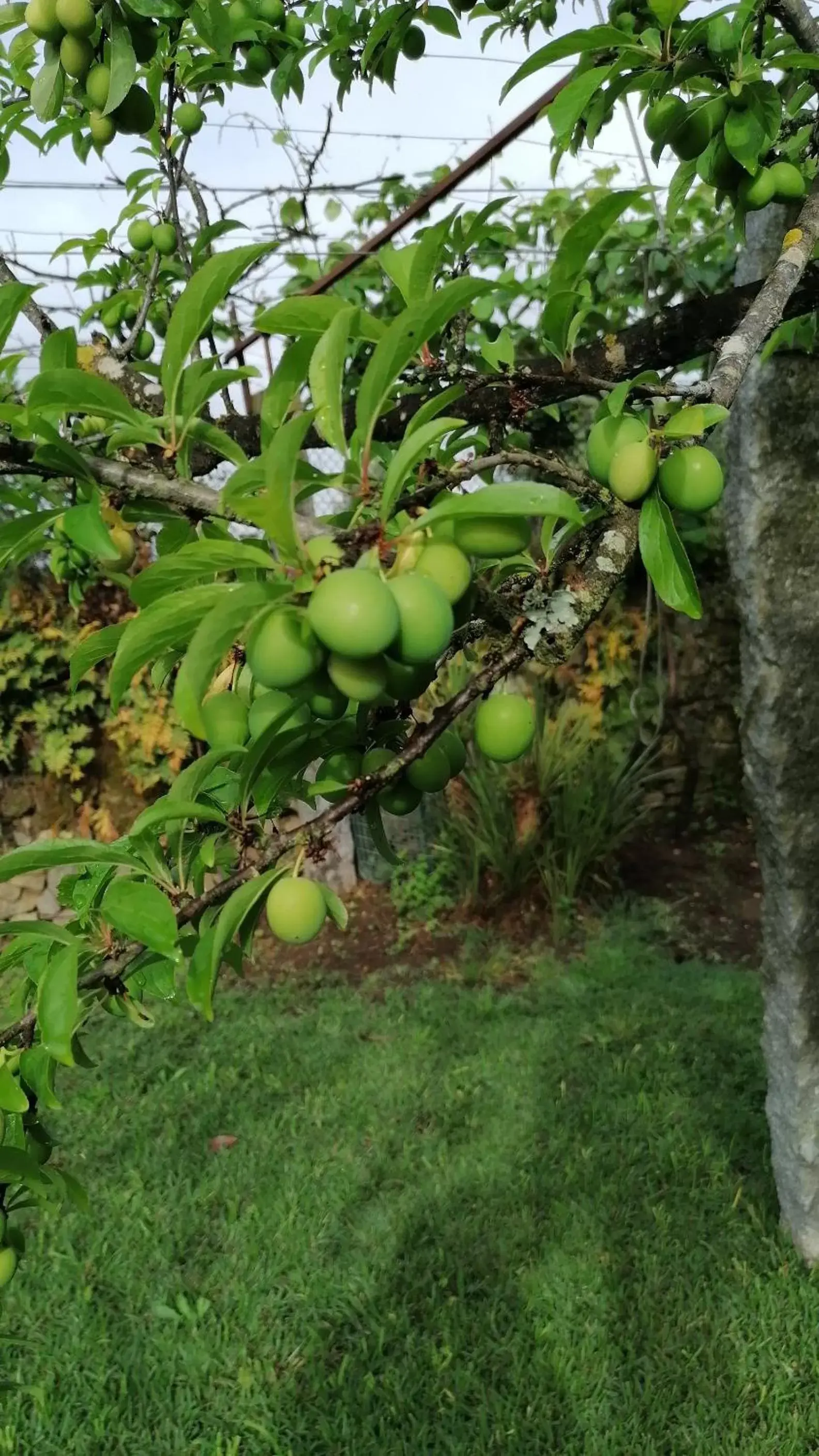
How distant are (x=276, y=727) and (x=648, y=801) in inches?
175

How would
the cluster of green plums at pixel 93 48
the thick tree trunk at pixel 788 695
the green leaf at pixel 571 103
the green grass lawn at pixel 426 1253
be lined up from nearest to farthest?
1. the cluster of green plums at pixel 93 48
2. the green leaf at pixel 571 103
3. the green grass lawn at pixel 426 1253
4. the thick tree trunk at pixel 788 695

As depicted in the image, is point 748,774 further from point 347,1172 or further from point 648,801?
point 648,801

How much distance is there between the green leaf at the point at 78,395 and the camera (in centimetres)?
65

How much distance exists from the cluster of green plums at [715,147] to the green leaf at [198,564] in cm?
99

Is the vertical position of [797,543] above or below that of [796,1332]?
above

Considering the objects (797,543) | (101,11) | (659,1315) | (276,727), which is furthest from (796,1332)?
(101,11)

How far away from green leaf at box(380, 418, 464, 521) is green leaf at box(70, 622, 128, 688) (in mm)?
270

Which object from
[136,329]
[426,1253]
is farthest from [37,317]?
[426,1253]

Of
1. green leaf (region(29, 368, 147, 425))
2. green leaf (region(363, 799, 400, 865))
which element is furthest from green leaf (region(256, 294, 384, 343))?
green leaf (region(363, 799, 400, 865))

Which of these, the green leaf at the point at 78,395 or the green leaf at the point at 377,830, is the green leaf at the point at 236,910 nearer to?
the green leaf at the point at 377,830

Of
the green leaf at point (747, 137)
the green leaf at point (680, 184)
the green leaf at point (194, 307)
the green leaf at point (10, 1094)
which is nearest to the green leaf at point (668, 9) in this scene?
the green leaf at point (747, 137)

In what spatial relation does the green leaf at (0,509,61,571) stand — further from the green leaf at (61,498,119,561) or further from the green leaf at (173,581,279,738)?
the green leaf at (173,581,279,738)

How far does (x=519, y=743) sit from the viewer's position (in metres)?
0.79

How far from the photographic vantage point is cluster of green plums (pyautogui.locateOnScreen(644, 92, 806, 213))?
1235mm
